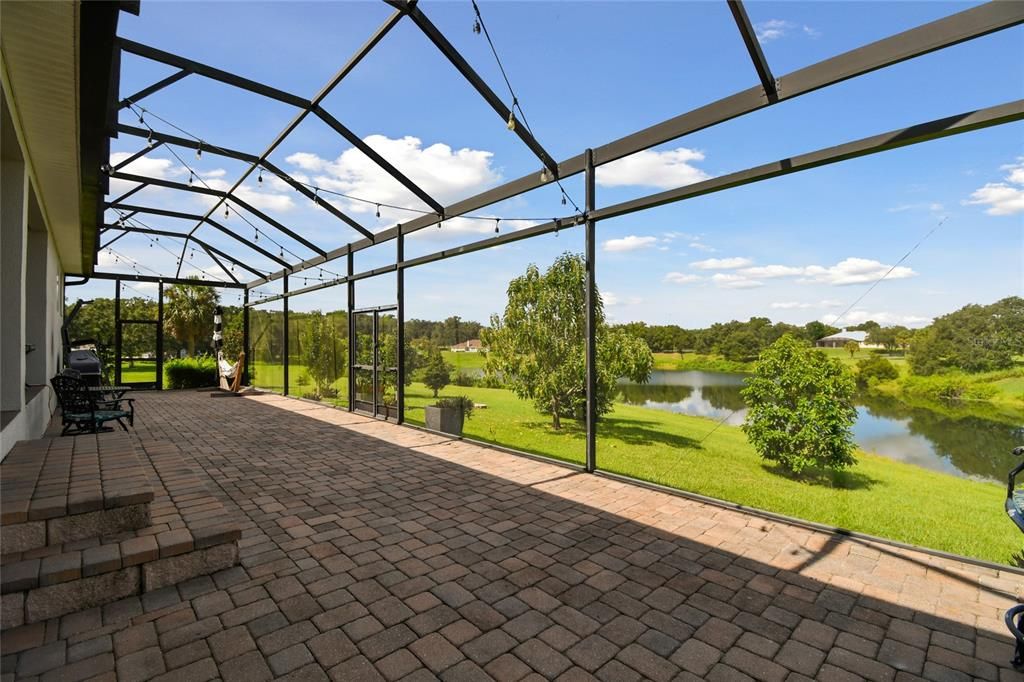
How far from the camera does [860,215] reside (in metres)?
4.14

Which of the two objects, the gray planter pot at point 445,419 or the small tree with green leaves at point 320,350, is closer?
the gray planter pot at point 445,419

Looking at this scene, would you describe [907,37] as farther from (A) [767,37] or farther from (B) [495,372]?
→ (B) [495,372]

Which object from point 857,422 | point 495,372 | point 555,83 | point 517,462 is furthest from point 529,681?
point 495,372

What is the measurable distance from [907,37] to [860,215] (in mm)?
1693

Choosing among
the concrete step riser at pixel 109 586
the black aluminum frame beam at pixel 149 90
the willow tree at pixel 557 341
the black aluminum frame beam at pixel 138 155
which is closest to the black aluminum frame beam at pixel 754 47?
the concrete step riser at pixel 109 586

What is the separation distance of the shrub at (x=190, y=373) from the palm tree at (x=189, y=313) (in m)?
2.02

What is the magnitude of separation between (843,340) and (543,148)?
3.45 metres

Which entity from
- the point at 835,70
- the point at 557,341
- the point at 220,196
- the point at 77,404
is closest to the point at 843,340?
the point at 835,70

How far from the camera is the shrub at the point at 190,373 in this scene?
1369cm

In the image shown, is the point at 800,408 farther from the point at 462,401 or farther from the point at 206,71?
the point at 206,71

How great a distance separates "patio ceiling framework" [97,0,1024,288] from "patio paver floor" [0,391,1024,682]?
254 cm

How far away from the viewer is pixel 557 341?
30.4 feet

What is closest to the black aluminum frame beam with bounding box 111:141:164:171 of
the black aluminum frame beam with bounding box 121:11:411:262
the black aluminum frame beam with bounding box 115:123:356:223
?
the black aluminum frame beam with bounding box 115:123:356:223

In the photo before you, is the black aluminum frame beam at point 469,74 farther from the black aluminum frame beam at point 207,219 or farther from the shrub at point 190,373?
the shrub at point 190,373
